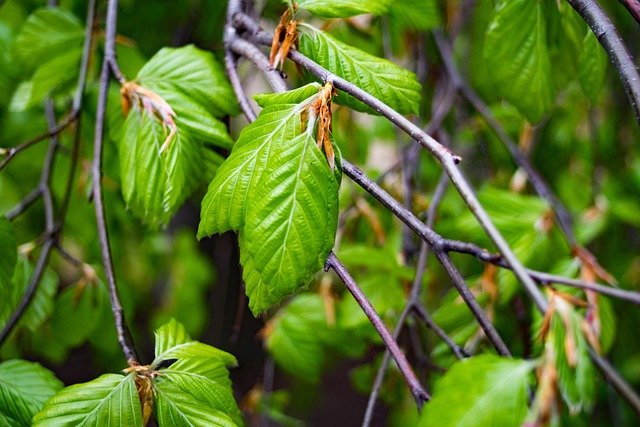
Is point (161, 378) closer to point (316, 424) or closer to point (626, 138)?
point (626, 138)

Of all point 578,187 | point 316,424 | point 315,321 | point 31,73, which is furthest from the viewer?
point 316,424

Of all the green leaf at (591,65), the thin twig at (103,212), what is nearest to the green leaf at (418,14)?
the green leaf at (591,65)

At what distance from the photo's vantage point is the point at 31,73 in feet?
3.75

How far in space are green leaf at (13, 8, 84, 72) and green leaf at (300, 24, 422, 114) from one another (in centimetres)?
60

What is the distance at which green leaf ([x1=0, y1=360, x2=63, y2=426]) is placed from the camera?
2.35 feet

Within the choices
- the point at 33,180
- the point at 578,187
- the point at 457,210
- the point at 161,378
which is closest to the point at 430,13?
the point at 457,210

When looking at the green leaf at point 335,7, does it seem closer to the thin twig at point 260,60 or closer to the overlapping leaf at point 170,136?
the thin twig at point 260,60

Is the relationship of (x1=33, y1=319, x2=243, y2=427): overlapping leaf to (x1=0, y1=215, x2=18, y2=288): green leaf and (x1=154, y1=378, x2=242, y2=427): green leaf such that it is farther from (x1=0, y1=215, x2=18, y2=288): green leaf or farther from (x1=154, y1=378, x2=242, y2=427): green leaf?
(x1=0, y1=215, x2=18, y2=288): green leaf

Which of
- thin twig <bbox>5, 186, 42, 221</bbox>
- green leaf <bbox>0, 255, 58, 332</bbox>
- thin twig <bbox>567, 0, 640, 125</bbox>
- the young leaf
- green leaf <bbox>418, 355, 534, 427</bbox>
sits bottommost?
green leaf <bbox>0, 255, 58, 332</bbox>

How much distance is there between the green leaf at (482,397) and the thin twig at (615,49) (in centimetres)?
24

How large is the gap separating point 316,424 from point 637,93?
3.36 meters

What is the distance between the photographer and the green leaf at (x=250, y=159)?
0.57 m

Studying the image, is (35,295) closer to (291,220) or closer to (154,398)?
(154,398)

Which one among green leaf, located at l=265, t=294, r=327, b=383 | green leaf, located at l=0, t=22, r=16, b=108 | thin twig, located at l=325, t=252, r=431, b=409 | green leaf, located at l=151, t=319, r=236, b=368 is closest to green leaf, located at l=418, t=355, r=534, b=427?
thin twig, located at l=325, t=252, r=431, b=409
